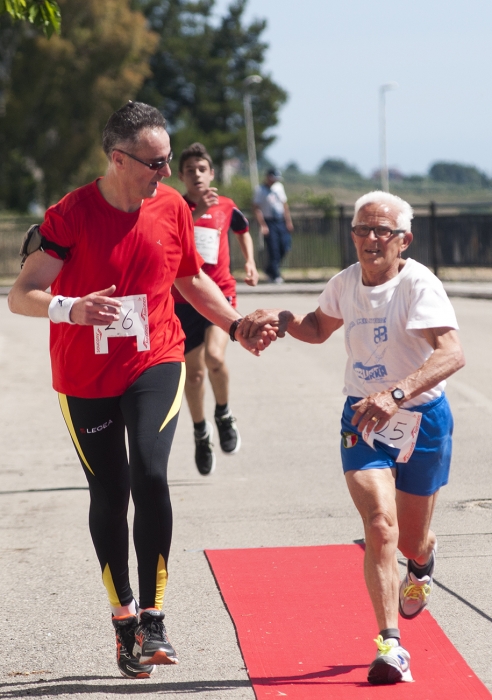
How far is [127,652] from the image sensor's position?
13.6ft

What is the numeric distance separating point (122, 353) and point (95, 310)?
345 mm

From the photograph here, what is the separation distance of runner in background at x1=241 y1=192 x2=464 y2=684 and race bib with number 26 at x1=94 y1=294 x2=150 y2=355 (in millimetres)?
815

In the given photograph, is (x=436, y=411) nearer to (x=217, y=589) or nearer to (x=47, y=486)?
(x=217, y=589)

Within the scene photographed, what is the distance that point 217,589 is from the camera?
5242 millimetres

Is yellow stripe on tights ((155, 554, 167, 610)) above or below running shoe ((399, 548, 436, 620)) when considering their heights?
above

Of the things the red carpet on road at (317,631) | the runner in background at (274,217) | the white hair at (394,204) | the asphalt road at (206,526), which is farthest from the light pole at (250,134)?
the white hair at (394,204)

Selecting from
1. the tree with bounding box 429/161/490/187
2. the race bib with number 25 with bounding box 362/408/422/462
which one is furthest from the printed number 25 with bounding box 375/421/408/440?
the tree with bounding box 429/161/490/187

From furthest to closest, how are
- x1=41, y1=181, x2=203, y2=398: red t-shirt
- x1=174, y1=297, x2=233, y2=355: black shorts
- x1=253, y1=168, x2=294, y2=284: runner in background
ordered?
1. x1=253, y1=168, x2=294, y2=284: runner in background
2. x1=174, y1=297, x2=233, y2=355: black shorts
3. x1=41, y1=181, x2=203, y2=398: red t-shirt

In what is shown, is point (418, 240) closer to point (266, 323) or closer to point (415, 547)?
point (266, 323)

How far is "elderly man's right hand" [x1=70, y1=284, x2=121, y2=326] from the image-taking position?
390cm

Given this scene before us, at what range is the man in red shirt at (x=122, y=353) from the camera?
4.14 m

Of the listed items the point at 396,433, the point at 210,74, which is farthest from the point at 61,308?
the point at 210,74

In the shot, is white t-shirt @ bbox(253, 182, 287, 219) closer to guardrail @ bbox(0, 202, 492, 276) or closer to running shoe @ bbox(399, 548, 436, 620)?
guardrail @ bbox(0, 202, 492, 276)

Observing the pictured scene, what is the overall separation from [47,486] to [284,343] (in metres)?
7.99
